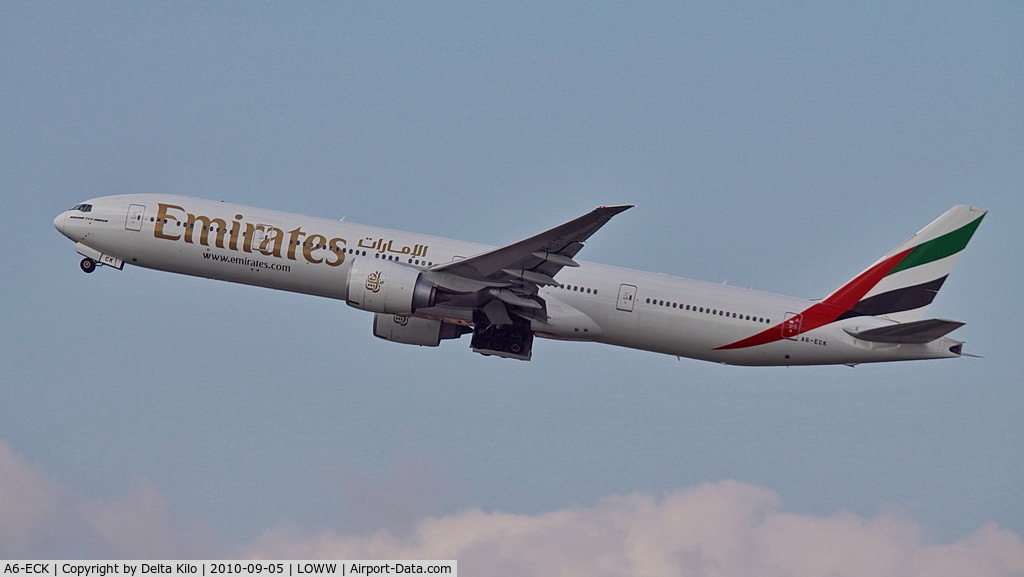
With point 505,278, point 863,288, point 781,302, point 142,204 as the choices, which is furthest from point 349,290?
point 863,288

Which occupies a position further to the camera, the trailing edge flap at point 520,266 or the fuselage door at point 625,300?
the fuselage door at point 625,300

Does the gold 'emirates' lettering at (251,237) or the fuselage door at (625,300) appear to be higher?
the gold 'emirates' lettering at (251,237)

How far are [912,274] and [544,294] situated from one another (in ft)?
43.6

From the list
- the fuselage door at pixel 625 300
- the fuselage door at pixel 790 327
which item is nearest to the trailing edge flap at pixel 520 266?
the fuselage door at pixel 625 300

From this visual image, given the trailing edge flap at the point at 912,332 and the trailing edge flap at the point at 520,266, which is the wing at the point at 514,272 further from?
the trailing edge flap at the point at 912,332

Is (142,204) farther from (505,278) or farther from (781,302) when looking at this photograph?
(781,302)

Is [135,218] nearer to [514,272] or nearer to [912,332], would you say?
[514,272]

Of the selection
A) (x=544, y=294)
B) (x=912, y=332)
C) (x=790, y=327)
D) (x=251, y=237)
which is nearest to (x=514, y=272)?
(x=544, y=294)

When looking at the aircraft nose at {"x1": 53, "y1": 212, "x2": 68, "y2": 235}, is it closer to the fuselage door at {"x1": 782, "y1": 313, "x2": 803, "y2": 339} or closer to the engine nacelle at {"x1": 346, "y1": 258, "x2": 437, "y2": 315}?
the engine nacelle at {"x1": 346, "y1": 258, "x2": 437, "y2": 315}

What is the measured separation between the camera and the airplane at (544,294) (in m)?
45.0

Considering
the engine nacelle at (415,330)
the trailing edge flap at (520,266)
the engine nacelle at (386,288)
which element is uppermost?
the trailing edge flap at (520,266)

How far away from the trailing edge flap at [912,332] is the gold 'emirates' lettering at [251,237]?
18.2 m

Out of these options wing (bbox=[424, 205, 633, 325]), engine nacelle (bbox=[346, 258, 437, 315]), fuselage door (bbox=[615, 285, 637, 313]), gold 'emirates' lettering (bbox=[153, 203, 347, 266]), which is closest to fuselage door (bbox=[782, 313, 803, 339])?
fuselage door (bbox=[615, 285, 637, 313])

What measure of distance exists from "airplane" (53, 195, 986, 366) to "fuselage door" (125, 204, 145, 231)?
35 millimetres
